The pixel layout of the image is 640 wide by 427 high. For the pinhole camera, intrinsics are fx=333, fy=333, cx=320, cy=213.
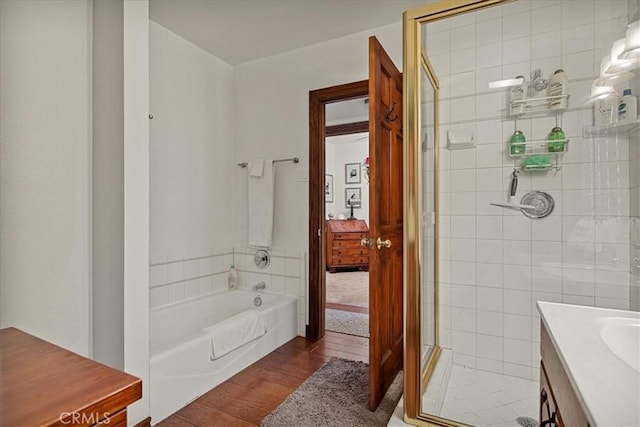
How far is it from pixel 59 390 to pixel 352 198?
19.8 feet

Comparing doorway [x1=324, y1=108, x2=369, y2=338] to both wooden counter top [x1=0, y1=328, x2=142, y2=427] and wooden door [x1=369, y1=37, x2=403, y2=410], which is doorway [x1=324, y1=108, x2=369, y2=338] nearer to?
wooden door [x1=369, y1=37, x2=403, y2=410]

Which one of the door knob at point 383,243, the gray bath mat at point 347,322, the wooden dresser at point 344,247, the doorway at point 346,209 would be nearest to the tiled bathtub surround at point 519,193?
the door knob at point 383,243

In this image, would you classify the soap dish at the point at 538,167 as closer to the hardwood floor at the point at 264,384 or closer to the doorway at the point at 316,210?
the doorway at the point at 316,210

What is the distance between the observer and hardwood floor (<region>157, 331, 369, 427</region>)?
5.62ft

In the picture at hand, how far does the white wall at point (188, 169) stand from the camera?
8.39ft

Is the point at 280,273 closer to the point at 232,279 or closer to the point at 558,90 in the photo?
the point at 232,279

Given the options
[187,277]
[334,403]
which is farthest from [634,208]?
[187,277]

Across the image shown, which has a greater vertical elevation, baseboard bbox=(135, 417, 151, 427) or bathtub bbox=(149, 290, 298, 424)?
bathtub bbox=(149, 290, 298, 424)

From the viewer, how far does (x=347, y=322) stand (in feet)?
10.7

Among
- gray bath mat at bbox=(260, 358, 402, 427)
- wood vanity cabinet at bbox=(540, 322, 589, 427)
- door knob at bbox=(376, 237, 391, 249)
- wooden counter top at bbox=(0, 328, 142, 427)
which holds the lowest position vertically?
gray bath mat at bbox=(260, 358, 402, 427)

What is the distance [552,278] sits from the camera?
194 centimetres

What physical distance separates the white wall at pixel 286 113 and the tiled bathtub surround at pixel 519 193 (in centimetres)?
93

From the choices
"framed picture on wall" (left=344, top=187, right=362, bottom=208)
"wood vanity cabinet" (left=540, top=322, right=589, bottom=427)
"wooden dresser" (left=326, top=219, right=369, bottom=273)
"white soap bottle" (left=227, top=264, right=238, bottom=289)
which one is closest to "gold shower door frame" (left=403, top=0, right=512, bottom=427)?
"wood vanity cabinet" (left=540, top=322, right=589, bottom=427)

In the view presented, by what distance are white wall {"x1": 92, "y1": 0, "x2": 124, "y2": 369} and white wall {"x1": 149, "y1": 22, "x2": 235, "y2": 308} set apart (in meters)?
0.85
